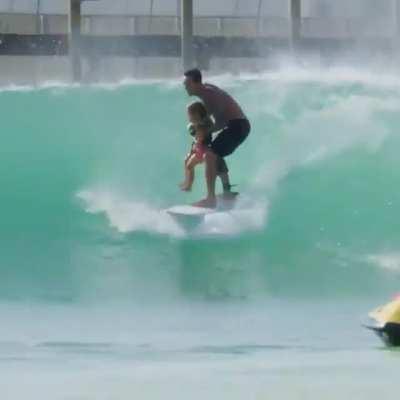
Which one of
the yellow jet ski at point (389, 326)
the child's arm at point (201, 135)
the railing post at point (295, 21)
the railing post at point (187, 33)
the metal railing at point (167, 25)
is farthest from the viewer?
the metal railing at point (167, 25)

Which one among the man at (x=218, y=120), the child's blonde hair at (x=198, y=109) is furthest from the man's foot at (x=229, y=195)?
the child's blonde hair at (x=198, y=109)

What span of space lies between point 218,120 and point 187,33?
29.9ft

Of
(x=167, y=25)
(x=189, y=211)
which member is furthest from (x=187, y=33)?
(x=167, y=25)

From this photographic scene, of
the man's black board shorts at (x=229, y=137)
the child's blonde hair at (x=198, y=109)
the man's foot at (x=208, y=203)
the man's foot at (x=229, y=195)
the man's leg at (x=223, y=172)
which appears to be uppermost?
the child's blonde hair at (x=198, y=109)

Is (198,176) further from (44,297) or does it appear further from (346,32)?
(346,32)

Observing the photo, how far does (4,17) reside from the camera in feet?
108

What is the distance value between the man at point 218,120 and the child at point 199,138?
4 cm

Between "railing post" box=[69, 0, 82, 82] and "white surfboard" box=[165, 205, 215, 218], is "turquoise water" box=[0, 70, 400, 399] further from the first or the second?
"railing post" box=[69, 0, 82, 82]

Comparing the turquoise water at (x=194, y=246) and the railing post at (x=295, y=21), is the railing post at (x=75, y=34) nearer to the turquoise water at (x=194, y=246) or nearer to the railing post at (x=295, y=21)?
the railing post at (x=295, y=21)

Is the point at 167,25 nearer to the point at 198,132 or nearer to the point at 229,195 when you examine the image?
the point at 229,195

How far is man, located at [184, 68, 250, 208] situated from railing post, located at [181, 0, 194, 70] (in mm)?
8875

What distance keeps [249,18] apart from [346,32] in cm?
615

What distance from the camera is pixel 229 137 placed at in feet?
47.6

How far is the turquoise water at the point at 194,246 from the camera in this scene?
10227 millimetres
